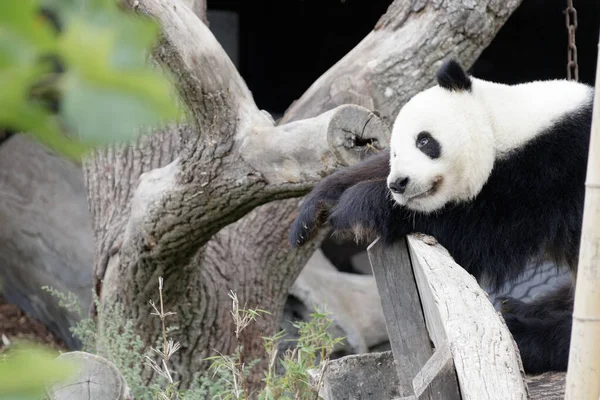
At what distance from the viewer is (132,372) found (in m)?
3.30

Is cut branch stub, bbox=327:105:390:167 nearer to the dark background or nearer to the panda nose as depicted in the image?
the panda nose

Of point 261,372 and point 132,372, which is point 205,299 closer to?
point 261,372

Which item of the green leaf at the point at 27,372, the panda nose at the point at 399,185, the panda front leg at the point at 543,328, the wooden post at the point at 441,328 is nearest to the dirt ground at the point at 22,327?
the panda front leg at the point at 543,328

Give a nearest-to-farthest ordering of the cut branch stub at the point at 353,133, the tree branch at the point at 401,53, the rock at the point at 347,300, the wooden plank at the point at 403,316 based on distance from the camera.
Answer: the wooden plank at the point at 403,316
the cut branch stub at the point at 353,133
the tree branch at the point at 401,53
the rock at the point at 347,300

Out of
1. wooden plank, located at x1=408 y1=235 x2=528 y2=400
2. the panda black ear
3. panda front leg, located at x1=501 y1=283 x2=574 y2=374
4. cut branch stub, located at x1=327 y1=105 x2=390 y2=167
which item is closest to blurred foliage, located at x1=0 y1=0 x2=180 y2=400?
wooden plank, located at x1=408 y1=235 x2=528 y2=400

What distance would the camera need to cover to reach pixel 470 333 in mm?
1564

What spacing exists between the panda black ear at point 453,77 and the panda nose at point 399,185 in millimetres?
351

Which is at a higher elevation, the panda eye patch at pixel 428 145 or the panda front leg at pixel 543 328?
the panda eye patch at pixel 428 145

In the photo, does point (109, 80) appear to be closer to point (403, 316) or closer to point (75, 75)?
point (75, 75)

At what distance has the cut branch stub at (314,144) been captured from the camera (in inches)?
108

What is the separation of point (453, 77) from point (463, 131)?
0.17 m

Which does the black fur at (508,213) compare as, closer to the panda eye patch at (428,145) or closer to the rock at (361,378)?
the panda eye patch at (428,145)

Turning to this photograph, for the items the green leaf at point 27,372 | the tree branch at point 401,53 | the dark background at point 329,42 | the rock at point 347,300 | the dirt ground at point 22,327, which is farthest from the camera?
the dark background at point 329,42

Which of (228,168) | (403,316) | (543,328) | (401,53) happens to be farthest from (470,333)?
(401,53)
